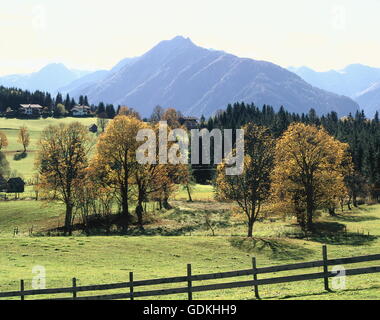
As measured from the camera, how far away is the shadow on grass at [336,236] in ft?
A: 189

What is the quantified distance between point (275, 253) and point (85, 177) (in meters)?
33.1

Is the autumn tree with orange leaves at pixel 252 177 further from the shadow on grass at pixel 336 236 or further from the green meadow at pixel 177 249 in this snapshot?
the shadow on grass at pixel 336 236

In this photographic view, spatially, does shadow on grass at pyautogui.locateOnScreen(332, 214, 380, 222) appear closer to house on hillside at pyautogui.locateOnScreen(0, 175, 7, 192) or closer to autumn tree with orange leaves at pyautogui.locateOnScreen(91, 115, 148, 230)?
autumn tree with orange leaves at pyautogui.locateOnScreen(91, 115, 148, 230)

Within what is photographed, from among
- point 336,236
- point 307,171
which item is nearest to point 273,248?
point 336,236

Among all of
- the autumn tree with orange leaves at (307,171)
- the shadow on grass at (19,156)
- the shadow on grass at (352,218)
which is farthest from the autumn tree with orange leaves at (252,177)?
the shadow on grass at (19,156)

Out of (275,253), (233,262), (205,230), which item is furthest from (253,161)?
(233,262)

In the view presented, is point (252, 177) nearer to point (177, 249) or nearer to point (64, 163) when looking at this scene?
point (177, 249)

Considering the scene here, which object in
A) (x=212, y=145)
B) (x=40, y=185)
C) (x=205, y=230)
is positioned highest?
(x=212, y=145)

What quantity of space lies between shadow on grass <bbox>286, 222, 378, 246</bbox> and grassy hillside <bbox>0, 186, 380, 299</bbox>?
0.40 ft

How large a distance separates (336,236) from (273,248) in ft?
47.7

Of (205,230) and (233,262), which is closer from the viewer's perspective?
(233,262)

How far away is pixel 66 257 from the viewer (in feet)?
145
